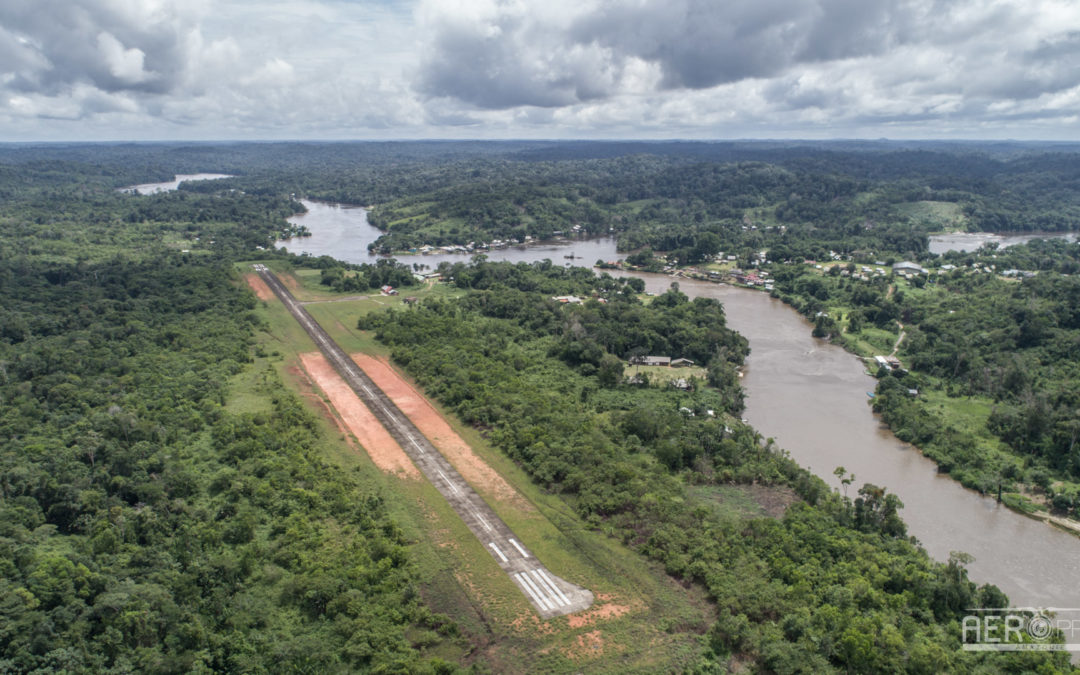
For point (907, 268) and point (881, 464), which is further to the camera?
point (907, 268)

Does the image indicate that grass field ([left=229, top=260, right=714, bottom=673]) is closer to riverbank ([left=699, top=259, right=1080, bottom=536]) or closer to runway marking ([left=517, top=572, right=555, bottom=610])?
runway marking ([left=517, top=572, right=555, bottom=610])

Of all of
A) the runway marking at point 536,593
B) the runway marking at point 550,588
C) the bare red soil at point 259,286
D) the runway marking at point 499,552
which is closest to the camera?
the runway marking at point 536,593

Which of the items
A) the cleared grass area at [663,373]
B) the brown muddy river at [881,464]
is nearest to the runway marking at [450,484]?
the cleared grass area at [663,373]

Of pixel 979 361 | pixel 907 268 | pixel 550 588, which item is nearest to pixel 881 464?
pixel 979 361

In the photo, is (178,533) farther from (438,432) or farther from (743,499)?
(743,499)

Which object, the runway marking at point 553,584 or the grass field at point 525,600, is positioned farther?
the runway marking at point 553,584

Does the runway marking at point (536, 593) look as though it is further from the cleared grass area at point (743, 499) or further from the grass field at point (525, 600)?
the cleared grass area at point (743, 499)

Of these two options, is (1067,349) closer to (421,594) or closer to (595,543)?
(595,543)
